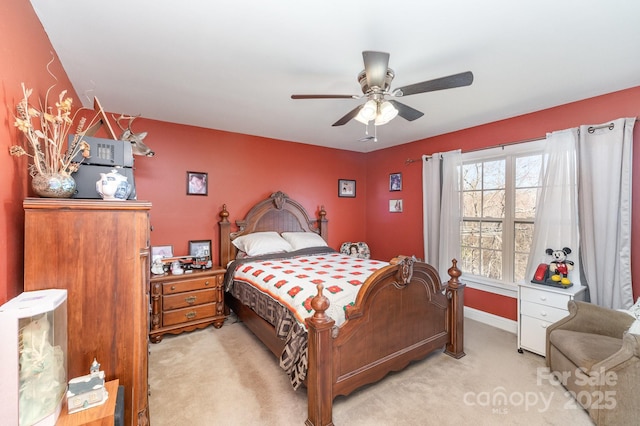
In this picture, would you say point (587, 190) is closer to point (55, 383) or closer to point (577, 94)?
point (577, 94)

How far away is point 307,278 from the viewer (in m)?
2.54

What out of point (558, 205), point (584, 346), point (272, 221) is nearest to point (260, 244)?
point (272, 221)

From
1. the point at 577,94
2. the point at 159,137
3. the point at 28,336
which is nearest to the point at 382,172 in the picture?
the point at 577,94

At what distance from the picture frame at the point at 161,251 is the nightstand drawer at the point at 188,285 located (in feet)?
1.46

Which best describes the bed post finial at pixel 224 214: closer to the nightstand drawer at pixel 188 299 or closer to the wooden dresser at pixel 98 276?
the nightstand drawer at pixel 188 299

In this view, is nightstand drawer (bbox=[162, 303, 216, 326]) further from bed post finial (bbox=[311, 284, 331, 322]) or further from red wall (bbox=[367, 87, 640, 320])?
red wall (bbox=[367, 87, 640, 320])

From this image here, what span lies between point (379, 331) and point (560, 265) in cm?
202

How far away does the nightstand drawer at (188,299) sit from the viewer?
2.96m

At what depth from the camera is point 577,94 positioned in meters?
2.54

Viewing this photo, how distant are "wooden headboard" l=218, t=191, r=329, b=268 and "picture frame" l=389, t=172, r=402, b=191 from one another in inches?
47.3

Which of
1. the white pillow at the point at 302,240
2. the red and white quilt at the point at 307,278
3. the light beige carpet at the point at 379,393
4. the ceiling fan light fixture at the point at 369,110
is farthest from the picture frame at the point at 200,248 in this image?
Result: the ceiling fan light fixture at the point at 369,110

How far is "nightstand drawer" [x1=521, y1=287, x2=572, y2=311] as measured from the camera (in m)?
2.47

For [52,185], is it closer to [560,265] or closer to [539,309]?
[539,309]

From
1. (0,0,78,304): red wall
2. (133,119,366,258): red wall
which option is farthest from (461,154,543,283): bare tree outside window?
(0,0,78,304): red wall
